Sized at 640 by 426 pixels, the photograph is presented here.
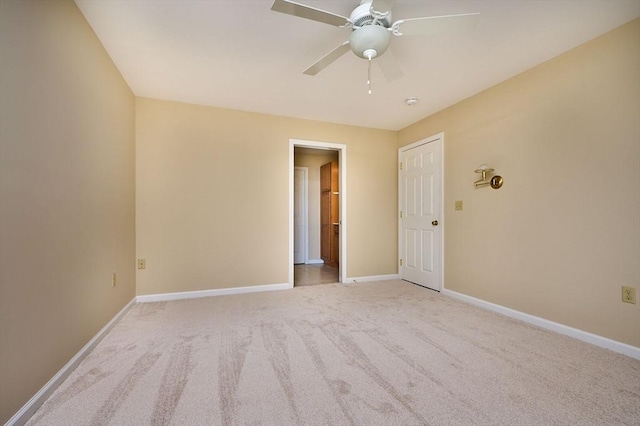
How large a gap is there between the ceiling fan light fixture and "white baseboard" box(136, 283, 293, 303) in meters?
3.02

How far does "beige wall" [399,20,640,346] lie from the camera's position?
6.75ft

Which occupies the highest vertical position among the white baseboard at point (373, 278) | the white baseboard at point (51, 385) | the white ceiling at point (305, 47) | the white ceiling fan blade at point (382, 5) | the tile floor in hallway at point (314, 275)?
the white ceiling at point (305, 47)

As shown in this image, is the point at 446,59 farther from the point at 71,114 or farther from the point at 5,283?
the point at 5,283

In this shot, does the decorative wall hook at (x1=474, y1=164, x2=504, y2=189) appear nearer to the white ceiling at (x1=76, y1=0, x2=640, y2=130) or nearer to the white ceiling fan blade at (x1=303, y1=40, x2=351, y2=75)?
the white ceiling at (x1=76, y1=0, x2=640, y2=130)

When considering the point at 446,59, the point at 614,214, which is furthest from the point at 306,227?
the point at 614,214

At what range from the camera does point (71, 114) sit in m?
1.85

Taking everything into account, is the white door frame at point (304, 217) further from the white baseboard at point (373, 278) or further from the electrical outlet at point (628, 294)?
the electrical outlet at point (628, 294)

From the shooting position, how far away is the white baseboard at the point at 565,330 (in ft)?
6.64

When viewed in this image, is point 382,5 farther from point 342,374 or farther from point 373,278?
point 373,278

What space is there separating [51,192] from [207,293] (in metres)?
2.22

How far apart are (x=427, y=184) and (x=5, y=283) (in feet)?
13.4

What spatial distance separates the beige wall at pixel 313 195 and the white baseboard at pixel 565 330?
11.7ft

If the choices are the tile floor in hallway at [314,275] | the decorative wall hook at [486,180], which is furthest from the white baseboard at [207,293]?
the decorative wall hook at [486,180]

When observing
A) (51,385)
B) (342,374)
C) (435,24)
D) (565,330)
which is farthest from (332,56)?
(565,330)
